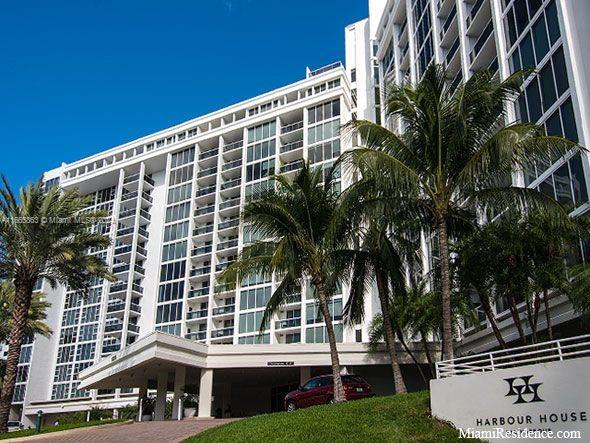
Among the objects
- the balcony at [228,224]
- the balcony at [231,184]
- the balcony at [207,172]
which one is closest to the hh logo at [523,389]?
the balcony at [228,224]

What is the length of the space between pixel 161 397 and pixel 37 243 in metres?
13.9

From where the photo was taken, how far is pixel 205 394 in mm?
34594

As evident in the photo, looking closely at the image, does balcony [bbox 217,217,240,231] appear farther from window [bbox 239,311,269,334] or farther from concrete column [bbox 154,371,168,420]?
concrete column [bbox 154,371,168,420]

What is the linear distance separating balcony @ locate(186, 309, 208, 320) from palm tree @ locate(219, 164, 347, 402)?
40468 mm

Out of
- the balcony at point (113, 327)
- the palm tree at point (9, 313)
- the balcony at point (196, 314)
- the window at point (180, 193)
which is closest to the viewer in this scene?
the palm tree at point (9, 313)

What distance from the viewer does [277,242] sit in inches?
891

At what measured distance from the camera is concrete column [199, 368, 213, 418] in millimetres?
33938

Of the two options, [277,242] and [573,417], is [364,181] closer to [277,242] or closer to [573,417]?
[277,242]

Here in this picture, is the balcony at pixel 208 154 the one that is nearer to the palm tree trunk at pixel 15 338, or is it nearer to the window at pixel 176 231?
the window at pixel 176 231

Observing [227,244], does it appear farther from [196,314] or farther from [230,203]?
[196,314]

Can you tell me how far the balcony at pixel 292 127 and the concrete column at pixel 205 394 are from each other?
3479cm

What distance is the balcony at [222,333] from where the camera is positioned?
5903 cm

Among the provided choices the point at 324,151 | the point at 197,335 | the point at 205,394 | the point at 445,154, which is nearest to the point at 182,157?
the point at 324,151

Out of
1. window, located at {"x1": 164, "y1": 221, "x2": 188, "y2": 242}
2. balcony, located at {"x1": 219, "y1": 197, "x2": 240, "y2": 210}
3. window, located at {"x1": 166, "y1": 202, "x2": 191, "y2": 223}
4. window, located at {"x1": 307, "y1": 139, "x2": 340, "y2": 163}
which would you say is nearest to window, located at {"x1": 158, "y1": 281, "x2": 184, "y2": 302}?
window, located at {"x1": 164, "y1": 221, "x2": 188, "y2": 242}
